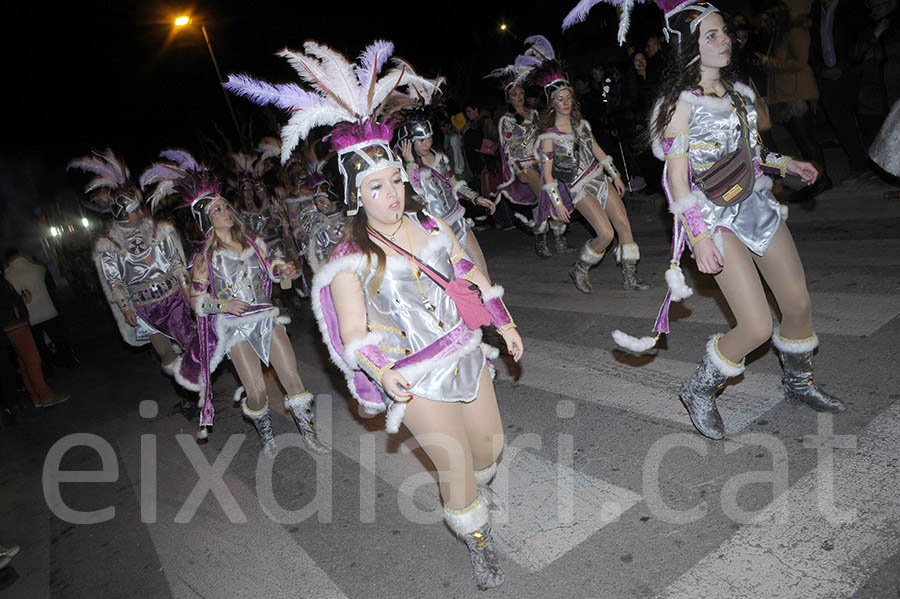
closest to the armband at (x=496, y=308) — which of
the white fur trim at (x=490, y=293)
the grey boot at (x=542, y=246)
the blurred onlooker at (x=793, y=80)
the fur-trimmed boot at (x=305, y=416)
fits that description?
the white fur trim at (x=490, y=293)

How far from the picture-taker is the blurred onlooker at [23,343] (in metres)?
9.16

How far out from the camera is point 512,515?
3.80 metres

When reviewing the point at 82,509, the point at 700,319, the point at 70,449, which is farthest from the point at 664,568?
the point at 70,449

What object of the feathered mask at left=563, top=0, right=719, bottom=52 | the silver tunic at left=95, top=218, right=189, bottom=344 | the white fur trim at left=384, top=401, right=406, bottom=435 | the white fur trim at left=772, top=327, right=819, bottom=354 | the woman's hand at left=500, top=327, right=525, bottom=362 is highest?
the feathered mask at left=563, top=0, right=719, bottom=52

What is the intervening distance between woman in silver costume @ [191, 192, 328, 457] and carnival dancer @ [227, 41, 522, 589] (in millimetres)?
2262

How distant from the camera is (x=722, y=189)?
142 inches

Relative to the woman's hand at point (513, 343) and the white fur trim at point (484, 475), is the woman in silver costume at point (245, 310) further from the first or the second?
the woman's hand at point (513, 343)

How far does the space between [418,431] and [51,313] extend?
10351 millimetres

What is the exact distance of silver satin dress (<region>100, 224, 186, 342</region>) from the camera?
732 centimetres

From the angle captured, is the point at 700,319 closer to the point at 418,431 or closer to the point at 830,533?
the point at 830,533

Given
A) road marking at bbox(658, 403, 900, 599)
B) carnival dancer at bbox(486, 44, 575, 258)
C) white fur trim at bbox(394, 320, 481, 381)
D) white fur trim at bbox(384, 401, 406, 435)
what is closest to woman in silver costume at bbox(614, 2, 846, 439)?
road marking at bbox(658, 403, 900, 599)

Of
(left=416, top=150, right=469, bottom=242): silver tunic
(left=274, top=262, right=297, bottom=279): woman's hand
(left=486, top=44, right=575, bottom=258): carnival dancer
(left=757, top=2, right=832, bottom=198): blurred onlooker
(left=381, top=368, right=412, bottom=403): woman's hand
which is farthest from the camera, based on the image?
(left=486, top=44, right=575, bottom=258): carnival dancer

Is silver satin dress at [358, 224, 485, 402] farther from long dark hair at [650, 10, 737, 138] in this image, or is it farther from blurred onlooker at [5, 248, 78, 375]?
blurred onlooker at [5, 248, 78, 375]

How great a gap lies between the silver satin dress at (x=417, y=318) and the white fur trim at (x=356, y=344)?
0.43ft
